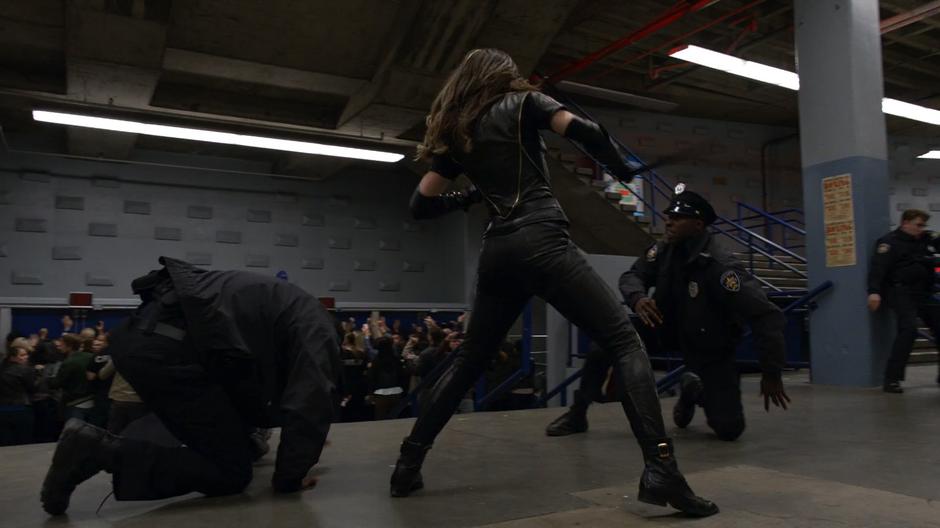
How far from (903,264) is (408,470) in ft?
17.0

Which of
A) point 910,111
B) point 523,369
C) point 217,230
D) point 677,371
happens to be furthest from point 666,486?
point 217,230

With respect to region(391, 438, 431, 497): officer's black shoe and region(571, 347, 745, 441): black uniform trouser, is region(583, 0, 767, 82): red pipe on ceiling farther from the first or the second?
region(391, 438, 431, 497): officer's black shoe

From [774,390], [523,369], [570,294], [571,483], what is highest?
[570,294]

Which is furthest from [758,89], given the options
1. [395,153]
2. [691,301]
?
[691,301]

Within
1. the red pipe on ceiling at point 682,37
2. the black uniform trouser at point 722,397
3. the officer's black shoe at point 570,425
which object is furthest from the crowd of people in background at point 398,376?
the red pipe on ceiling at point 682,37

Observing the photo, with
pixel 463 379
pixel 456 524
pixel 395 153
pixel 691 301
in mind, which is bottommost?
pixel 456 524

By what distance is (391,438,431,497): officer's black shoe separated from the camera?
8.21 feet

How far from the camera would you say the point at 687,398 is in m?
3.81

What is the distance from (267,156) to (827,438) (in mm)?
12824

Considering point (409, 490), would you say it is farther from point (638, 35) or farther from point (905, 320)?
point (638, 35)

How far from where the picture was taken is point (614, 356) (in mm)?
2293

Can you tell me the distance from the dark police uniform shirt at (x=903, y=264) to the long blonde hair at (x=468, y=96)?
4.78 meters

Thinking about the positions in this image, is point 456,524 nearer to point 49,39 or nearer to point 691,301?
point 691,301

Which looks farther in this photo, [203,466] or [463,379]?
[463,379]
